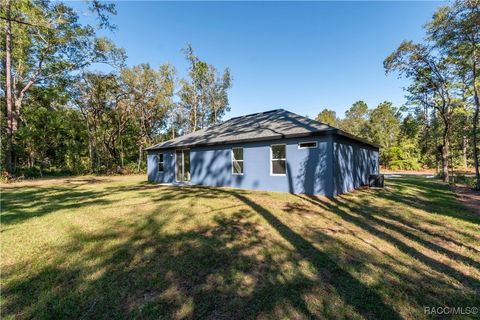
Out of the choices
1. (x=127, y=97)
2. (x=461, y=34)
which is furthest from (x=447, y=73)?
(x=127, y=97)

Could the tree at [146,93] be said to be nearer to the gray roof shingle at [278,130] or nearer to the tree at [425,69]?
the gray roof shingle at [278,130]

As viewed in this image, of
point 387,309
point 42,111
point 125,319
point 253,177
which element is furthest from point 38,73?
point 387,309

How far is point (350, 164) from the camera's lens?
9.92 m

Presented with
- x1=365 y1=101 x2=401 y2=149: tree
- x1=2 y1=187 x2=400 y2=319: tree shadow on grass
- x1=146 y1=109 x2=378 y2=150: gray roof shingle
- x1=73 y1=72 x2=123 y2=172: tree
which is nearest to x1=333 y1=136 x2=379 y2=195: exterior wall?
x1=146 y1=109 x2=378 y2=150: gray roof shingle

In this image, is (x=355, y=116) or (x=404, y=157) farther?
(x=355, y=116)

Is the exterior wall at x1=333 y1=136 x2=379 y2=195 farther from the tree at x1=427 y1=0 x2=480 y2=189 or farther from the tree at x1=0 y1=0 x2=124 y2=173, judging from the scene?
the tree at x1=0 y1=0 x2=124 y2=173

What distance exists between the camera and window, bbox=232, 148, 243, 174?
1056 centimetres

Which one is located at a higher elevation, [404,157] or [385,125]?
[385,125]

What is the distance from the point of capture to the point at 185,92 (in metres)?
28.4

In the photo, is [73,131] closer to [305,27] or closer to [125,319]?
[305,27]

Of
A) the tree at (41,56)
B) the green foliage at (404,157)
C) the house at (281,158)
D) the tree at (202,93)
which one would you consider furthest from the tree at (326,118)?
the tree at (41,56)

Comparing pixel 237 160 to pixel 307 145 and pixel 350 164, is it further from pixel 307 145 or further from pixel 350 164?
pixel 350 164

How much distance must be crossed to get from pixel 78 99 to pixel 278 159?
74.3ft

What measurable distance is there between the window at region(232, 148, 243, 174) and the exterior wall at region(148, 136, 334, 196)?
8.7 inches
